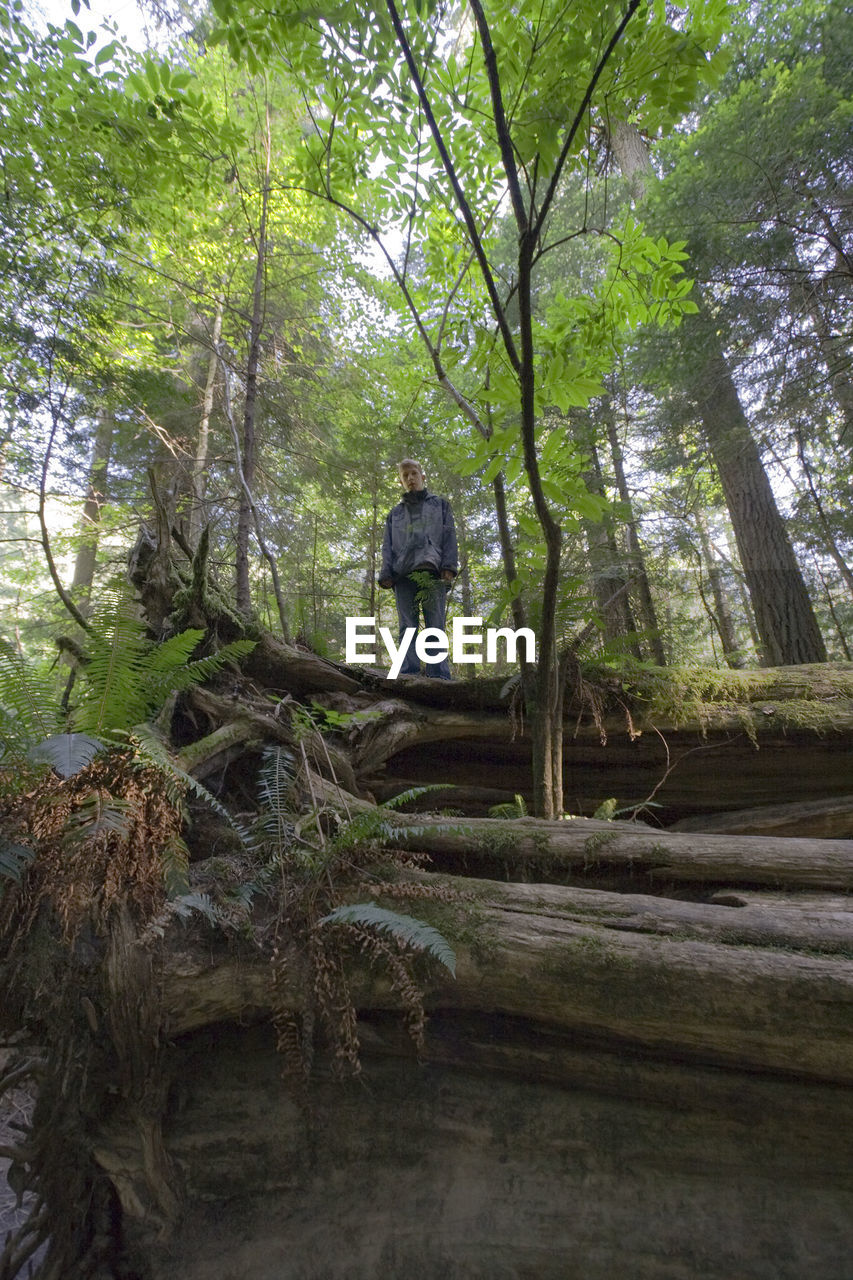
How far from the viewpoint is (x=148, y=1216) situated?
1.99 meters

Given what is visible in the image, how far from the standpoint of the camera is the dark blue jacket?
20.2 ft

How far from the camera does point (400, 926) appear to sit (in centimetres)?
201

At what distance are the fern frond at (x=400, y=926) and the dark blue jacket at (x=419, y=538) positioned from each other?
4.36 m

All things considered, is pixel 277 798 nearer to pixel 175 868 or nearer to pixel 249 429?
pixel 175 868

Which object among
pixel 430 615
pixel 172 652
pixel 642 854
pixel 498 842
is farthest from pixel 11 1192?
pixel 430 615

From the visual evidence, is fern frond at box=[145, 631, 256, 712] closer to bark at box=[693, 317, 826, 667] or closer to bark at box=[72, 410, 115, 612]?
bark at box=[72, 410, 115, 612]

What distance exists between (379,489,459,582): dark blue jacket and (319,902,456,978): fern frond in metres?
4.36

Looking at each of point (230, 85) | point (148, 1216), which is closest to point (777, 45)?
point (230, 85)

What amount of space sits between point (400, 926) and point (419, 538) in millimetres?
4703

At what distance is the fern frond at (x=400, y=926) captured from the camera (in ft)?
6.39

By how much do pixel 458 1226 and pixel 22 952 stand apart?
5.77ft

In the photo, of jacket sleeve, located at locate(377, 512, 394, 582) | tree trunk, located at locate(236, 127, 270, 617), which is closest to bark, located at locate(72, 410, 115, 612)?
tree trunk, located at locate(236, 127, 270, 617)

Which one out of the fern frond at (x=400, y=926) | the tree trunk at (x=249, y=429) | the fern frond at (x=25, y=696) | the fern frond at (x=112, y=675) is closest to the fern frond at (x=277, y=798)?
the fern frond at (x=400, y=926)

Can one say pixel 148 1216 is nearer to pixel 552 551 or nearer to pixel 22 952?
pixel 22 952
